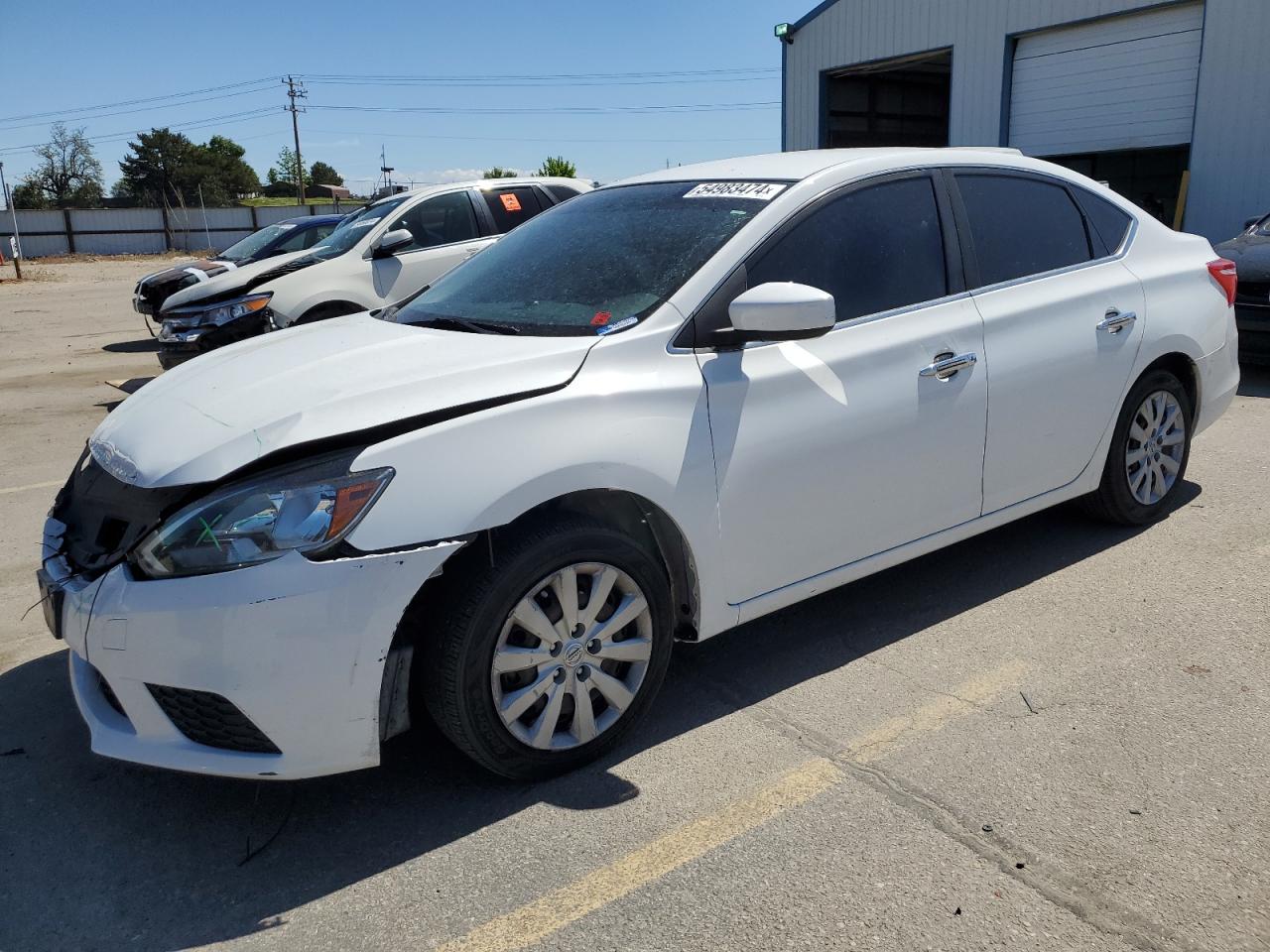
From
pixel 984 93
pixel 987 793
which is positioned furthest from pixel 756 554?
pixel 984 93

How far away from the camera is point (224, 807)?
2.98 meters

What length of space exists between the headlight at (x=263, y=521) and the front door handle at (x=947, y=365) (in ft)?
6.54

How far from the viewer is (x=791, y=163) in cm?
390

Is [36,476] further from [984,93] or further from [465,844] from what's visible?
[984,93]

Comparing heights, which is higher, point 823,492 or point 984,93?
point 984,93

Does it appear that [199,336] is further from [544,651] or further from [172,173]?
[172,173]

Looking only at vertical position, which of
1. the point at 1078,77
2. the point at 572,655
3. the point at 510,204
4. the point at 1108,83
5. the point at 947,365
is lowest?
the point at 572,655

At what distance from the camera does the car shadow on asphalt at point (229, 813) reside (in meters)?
2.56

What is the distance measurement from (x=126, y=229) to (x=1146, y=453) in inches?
2163

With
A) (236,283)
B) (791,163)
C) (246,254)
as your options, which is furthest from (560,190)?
(791,163)

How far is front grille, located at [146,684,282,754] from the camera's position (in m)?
2.60

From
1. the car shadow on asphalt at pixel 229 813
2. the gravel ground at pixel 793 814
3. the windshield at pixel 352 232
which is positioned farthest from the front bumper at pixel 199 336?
the car shadow on asphalt at pixel 229 813

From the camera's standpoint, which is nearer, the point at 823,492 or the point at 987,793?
the point at 987,793

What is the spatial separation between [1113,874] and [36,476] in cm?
663
